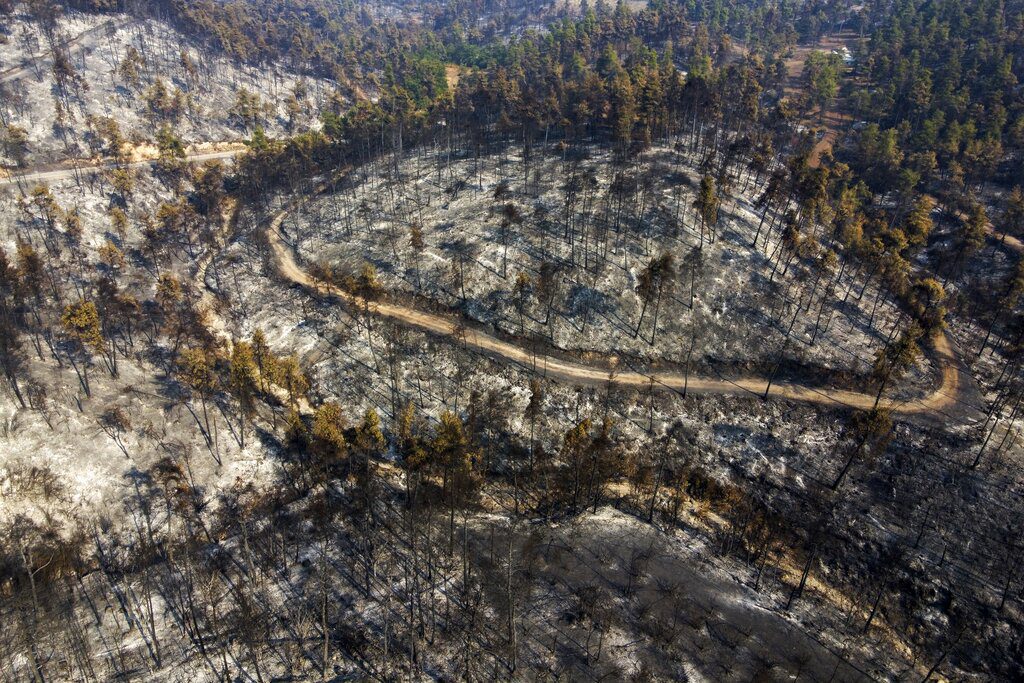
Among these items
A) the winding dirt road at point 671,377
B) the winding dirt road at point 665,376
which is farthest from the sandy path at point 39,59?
the winding dirt road at point 671,377

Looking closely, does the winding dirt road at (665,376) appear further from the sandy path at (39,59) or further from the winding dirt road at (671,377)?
the sandy path at (39,59)

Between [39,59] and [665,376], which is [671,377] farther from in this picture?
[39,59]

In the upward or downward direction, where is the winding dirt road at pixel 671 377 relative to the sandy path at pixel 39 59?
downward

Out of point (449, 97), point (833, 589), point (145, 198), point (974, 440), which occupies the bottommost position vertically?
point (833, 589)

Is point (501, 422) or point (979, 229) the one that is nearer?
point (501, 422)

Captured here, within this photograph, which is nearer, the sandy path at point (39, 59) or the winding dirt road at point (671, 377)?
the winding dirt road at point (671, 377)

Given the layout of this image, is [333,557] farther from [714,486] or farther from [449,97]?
[449,97]

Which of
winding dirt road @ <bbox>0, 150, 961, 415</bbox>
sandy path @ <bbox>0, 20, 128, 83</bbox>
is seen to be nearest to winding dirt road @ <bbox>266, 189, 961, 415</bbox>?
winding dirt road @ <bbox>0, 150, 961, 415</bbox>

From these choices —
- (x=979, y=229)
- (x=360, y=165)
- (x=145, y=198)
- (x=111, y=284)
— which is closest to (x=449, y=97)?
(x=360, y=165)

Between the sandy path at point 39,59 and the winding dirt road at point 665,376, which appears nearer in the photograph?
the winding dirt road at point 665,376
